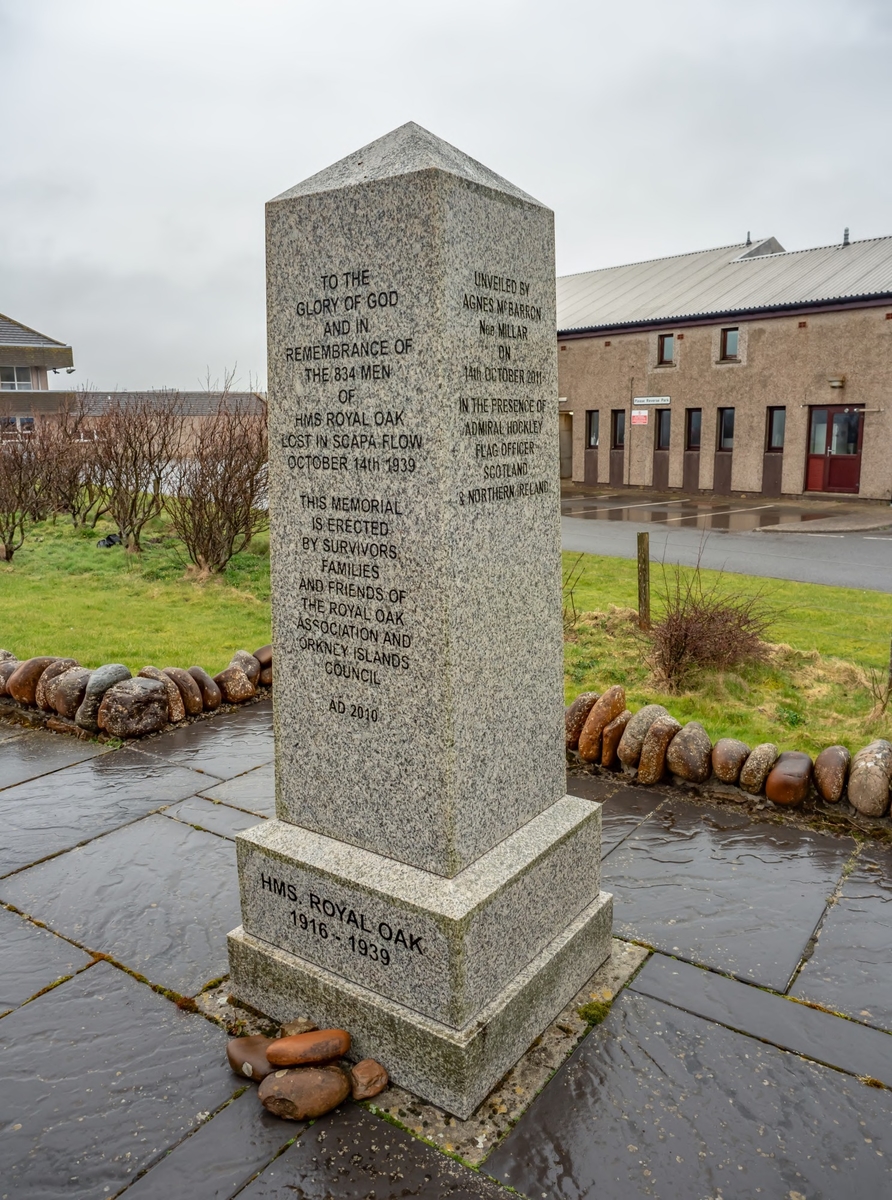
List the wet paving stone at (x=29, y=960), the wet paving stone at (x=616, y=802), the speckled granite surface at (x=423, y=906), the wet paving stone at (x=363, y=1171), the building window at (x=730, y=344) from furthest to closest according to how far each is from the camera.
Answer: the building window at (x=730, y=344) → the wet paving stone at (x=616, y=802) → the wet paving stone at (x=29, y=960) → the speckled granite surface at (x=423, y=906) → the wet paving stone at (x=363, y=1171)

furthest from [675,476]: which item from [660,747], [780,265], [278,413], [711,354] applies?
[278,413]

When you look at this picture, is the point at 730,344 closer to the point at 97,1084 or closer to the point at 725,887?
the point at 725,887

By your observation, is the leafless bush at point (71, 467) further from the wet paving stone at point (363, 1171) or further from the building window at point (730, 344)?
the building window at point (730, 344)

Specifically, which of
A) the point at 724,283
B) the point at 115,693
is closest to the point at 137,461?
the point at 115,693

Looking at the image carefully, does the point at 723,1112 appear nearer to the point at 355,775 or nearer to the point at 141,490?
the point at 355,775

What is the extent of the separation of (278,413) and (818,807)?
352 cm

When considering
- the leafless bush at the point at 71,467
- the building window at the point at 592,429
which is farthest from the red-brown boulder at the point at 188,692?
the building window at the point at 592,429

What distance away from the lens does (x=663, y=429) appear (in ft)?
96.2

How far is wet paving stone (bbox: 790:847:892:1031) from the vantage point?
321cm

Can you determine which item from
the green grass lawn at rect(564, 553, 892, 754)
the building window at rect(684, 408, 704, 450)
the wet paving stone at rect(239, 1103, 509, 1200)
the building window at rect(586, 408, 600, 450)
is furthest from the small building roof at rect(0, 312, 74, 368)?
the wet paving stone at rect(239, 1103, 509, 1200)

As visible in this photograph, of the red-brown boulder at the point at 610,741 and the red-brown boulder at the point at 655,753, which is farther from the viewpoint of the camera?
the red-brown boulder at the point at 610,741

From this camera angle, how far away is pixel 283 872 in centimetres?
316

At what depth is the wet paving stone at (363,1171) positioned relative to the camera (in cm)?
245

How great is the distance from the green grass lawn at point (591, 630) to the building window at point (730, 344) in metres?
15.2
